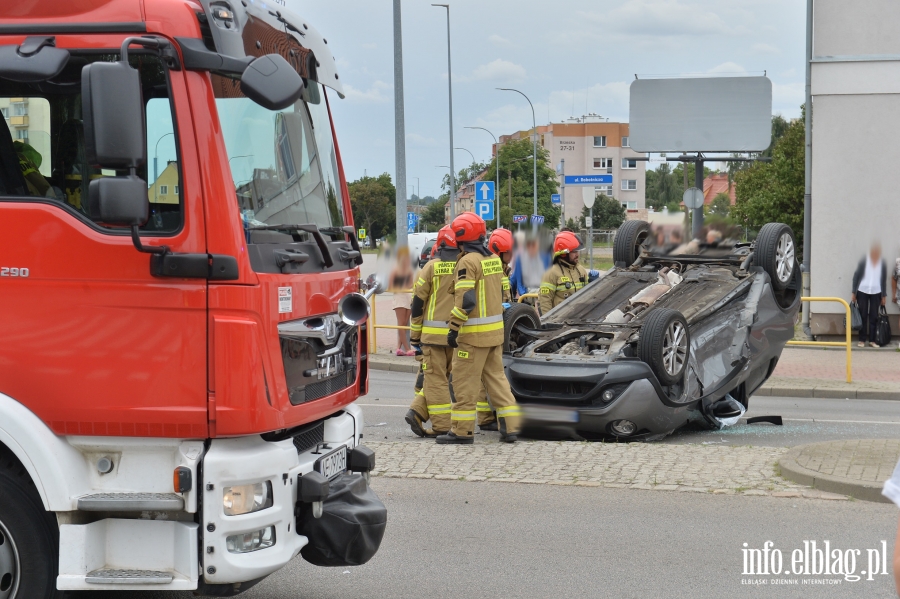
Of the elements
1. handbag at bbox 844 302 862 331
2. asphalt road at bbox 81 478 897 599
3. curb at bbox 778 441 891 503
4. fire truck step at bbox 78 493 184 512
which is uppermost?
fire truck step at bbox 78 493 184 512

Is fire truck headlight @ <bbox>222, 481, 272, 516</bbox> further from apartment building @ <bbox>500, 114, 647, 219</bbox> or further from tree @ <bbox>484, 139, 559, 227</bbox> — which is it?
apartment building @ <bbox>500, 114, 647, 219</bbox>

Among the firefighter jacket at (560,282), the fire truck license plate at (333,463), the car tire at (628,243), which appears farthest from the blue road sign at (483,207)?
the fire truck license plate at (333,463)

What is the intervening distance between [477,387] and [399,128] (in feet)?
31.2

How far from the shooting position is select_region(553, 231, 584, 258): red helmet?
12875 mm

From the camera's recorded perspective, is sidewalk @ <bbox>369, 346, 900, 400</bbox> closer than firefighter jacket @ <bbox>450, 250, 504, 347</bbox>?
No

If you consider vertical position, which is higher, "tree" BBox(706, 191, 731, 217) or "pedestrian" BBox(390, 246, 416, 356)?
"tree" BBox(706, 191, 731, 217)

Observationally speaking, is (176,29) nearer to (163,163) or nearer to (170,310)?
(163,163)

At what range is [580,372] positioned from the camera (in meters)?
8.68

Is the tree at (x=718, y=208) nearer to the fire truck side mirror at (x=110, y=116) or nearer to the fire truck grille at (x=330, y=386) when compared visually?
the fire truck grille at (x=330, y=386)

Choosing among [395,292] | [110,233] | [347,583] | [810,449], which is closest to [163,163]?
[110,233]

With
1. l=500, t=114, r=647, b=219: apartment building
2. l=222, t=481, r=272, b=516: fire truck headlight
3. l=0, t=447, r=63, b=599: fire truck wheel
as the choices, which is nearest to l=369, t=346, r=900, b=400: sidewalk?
l=222, t=481, r=272, b=516: fire truck headlight

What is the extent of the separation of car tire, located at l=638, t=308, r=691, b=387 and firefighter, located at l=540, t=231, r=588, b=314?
13.3 feet

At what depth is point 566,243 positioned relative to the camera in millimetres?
12875

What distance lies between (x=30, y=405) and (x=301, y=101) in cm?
186
